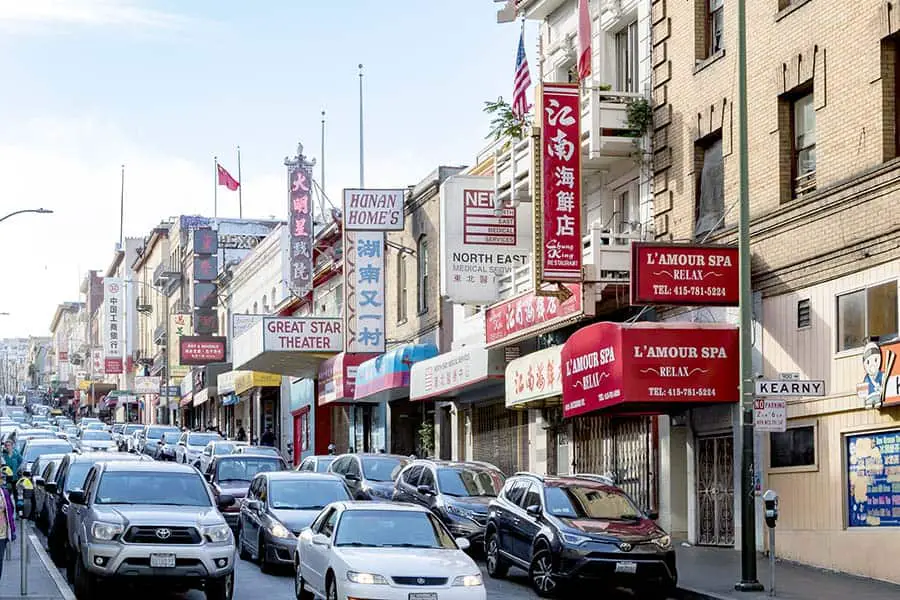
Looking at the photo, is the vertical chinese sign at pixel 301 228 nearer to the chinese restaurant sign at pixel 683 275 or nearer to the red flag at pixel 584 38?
the red flag at pixel 584 38

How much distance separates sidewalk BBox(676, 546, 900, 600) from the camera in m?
19.8

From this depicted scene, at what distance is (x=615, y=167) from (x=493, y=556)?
11.0 meters

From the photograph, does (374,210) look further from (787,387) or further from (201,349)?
(201,349)

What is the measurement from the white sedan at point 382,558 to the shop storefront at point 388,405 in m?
22.7

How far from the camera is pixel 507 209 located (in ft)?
117

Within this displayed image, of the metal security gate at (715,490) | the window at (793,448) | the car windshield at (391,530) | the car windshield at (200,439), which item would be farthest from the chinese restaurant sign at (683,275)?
the car windshield at (200,439)

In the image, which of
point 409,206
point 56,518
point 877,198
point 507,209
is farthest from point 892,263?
point 409,206

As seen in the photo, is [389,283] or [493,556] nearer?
[493,556]

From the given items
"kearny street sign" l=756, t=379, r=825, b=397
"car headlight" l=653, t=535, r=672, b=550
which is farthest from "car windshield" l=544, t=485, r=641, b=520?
"kearny street sign" l=756, t=379, r=825, b=397

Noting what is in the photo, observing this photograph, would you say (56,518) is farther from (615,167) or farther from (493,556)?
(615,167)

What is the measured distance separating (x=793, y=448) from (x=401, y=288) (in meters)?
23.7

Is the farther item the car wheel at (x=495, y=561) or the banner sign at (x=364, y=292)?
the banner sign at (x=364, y=292)

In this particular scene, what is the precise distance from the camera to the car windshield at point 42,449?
37.8m

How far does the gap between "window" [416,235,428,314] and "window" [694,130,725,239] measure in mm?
16738
